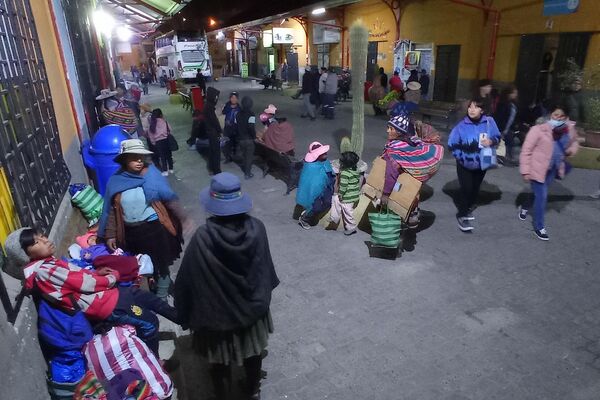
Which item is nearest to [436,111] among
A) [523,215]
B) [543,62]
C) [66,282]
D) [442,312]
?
[543,62]

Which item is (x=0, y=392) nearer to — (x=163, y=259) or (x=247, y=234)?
(x=247, y=234)

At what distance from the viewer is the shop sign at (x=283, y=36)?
2638 centimetres

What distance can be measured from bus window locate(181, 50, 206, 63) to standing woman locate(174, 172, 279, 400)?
85.1 ft

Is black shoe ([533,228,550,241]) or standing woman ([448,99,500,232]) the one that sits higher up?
standing woman ([448,99,500,232])

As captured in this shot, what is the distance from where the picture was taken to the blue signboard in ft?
36.1

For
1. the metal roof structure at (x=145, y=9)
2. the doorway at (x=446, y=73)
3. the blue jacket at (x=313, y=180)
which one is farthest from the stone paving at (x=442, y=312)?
the metal roof structure at (x=145, y=9)

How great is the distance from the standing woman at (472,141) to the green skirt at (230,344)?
3.92m

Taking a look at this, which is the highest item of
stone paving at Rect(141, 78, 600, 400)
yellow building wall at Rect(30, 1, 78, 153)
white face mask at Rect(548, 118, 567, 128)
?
yellow building wall at Rect(30, 1, 78, 153)

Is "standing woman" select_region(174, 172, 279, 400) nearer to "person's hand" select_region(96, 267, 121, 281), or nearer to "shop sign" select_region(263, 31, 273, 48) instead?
"person's hand" select_region(96, 267, 121, 281)

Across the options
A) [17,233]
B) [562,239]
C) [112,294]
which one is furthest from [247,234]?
[562,239]

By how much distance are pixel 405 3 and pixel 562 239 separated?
52.2 feet

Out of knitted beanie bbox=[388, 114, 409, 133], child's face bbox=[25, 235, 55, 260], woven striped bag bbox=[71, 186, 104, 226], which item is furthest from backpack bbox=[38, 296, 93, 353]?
knitted beanie bbox=[388, 114, 409, 133]

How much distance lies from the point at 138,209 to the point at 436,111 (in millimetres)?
11187

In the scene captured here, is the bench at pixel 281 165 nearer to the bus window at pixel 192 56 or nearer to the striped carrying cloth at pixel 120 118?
the striped carrying cloth at pixel 120 118
